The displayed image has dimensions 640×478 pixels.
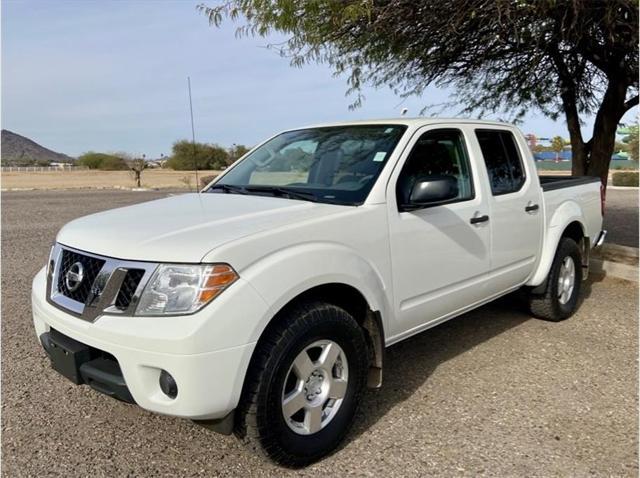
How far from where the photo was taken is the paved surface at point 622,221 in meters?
9.66

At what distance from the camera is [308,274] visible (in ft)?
8.79

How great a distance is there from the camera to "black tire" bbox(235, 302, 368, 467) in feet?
8.29

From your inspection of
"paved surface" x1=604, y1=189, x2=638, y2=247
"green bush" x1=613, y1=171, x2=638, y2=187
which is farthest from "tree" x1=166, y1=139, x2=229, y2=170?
"paved surface" x1=604, y1=189, x2=638, y2=247

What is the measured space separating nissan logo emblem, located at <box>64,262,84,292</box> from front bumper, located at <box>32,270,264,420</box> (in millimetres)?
293

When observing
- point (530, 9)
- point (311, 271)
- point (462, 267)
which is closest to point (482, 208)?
point (462, 267)

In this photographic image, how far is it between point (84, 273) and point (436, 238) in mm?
2097

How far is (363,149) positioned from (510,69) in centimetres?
534

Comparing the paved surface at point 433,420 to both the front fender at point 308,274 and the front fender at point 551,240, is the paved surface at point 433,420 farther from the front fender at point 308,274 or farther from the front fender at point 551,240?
the front fender at point 308,274

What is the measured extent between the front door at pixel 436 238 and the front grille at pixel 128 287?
147 centimetres

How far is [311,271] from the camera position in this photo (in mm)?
2697

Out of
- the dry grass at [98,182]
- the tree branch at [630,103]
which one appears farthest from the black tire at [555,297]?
the dry grass at [98,182]

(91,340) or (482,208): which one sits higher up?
(482,208)

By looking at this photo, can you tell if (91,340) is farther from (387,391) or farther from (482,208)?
(482,208)

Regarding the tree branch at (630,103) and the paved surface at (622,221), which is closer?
the tree branch at (630,103)
